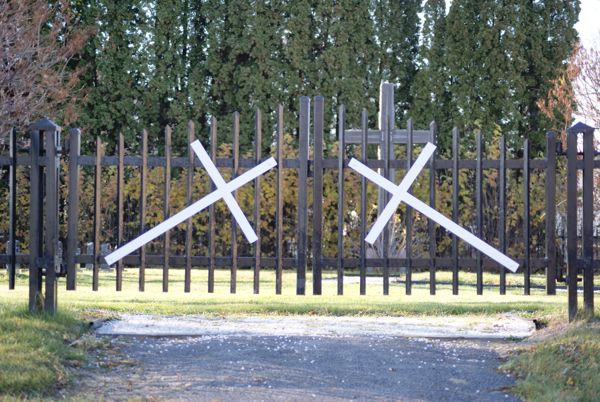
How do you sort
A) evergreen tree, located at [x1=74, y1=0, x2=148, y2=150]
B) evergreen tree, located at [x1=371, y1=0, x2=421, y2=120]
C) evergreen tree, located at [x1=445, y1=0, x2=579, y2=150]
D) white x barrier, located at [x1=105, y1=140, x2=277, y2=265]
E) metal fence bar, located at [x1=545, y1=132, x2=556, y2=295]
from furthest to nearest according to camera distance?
evergreen tree, located at [x1=371, y1=0, x2=421, y2=120]
evergreen tree, located at [x1=445, y1=0, x2=579, y2=150]
evergreen tree, located at [x1=74, y1=0, x2=148, y2=150]
white x barrier, located at [x1=105, y1=140, x2=277, y2=265]
metal fence bar, located at [x1=545, y1=132, x2=556, y2=295]

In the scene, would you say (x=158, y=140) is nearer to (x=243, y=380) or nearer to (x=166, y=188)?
(x=166, y=188)

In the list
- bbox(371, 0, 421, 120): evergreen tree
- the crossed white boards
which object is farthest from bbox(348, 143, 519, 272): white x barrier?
bbox(371, 0, 421, 120): evergreen tree

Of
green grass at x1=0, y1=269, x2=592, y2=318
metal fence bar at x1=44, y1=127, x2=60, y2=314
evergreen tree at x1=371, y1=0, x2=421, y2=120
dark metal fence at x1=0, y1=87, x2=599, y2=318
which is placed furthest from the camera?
evergreen tree at x1=371, y1=0, x2=421, y2=120

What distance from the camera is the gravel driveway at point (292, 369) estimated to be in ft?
19.8

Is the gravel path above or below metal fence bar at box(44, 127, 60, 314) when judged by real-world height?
below

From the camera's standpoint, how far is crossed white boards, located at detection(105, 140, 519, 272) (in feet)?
27.2

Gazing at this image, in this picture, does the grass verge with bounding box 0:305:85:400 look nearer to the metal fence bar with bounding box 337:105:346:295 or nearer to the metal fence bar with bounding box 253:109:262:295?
the metal fence bar with bounding box 253:109:262:295

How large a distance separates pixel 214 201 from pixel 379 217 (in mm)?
1484

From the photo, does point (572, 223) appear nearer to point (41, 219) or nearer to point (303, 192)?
point (303, 192)

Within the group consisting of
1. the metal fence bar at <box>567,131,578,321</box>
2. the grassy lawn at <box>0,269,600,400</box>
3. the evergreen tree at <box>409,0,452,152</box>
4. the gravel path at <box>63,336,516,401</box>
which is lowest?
the gravel path at <box>63,336,516,401</box>

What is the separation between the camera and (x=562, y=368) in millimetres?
6531

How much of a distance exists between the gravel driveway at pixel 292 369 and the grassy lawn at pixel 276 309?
27 cm

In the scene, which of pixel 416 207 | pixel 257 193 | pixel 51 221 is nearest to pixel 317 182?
pixel 257 193

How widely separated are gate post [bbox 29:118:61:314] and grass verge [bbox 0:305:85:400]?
0.60 feet
